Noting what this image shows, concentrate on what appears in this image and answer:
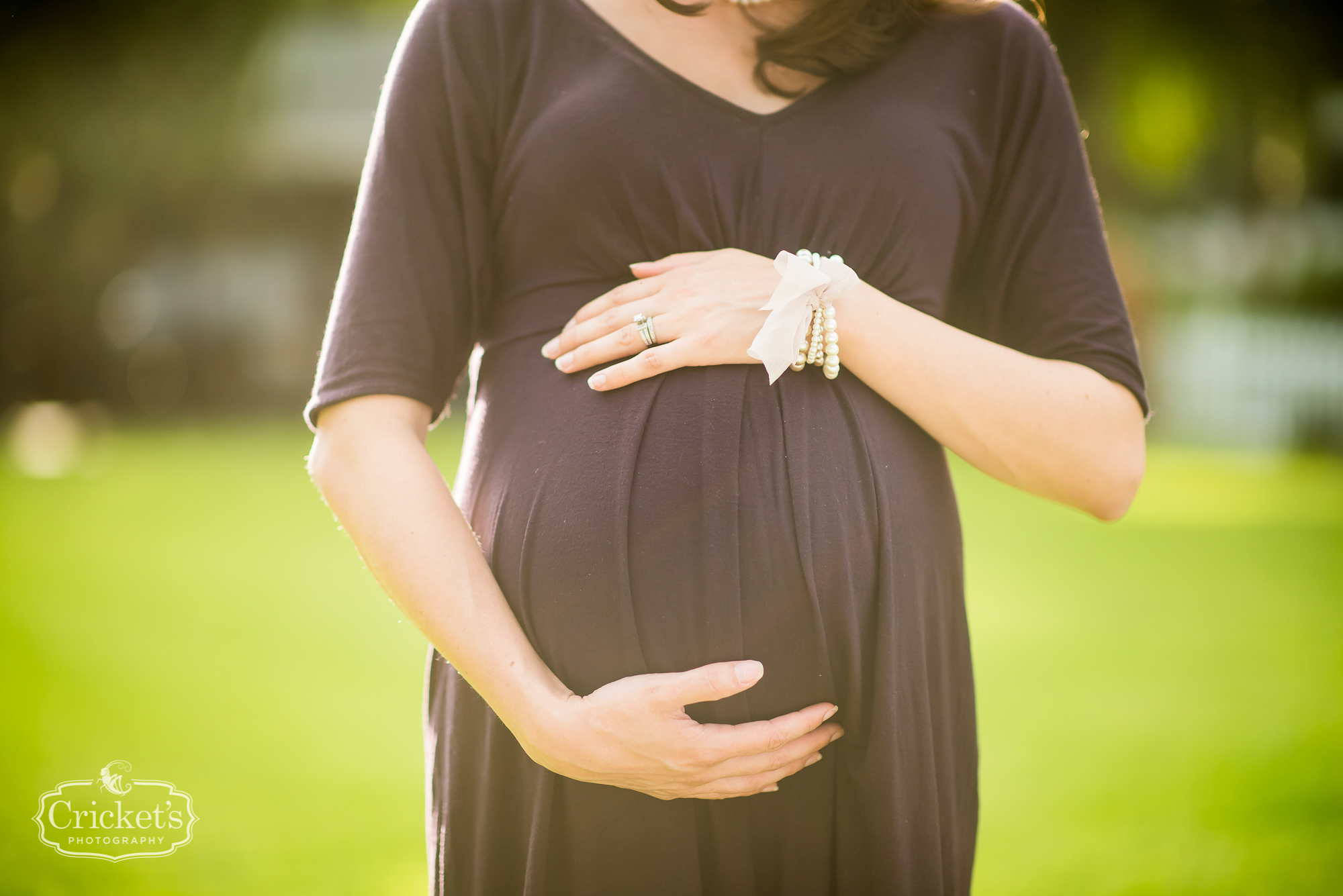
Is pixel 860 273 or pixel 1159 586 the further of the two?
pixel 1159 586

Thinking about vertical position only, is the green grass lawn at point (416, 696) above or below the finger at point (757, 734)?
below

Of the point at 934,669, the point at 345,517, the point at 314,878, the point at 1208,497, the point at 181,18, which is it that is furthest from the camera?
the point at 181,18

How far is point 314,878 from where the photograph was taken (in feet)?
12.2

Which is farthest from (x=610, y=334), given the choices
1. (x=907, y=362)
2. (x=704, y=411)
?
(x=907, y=362)

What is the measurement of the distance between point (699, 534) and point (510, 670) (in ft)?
0.99

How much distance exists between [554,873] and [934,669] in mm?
603

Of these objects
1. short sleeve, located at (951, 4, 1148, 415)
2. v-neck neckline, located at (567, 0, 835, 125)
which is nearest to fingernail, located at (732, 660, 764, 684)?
short sleeve, located at (951, 4, 1148, 415)

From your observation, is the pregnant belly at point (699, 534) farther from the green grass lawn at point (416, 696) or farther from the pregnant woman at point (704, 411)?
the green grass lawn at point (416, 696)

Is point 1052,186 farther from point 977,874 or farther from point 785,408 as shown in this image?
point 977,874

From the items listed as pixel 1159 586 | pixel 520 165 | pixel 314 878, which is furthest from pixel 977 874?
pixel 1159 586

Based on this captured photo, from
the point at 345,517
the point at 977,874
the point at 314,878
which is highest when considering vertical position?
the point at 345,517

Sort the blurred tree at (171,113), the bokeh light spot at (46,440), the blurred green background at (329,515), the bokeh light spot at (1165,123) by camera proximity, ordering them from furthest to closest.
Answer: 1. the bokeh light spot at (1165,123)
2. the blurred tree at (171,113)
3. the bokeh light spot at (46,440)
4. the blurred green background at (329,515)

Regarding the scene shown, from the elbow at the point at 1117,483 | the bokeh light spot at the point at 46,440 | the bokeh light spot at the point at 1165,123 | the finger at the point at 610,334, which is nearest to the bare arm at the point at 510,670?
the finger at the point at 610,334

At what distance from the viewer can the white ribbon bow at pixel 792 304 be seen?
53.3 inches
